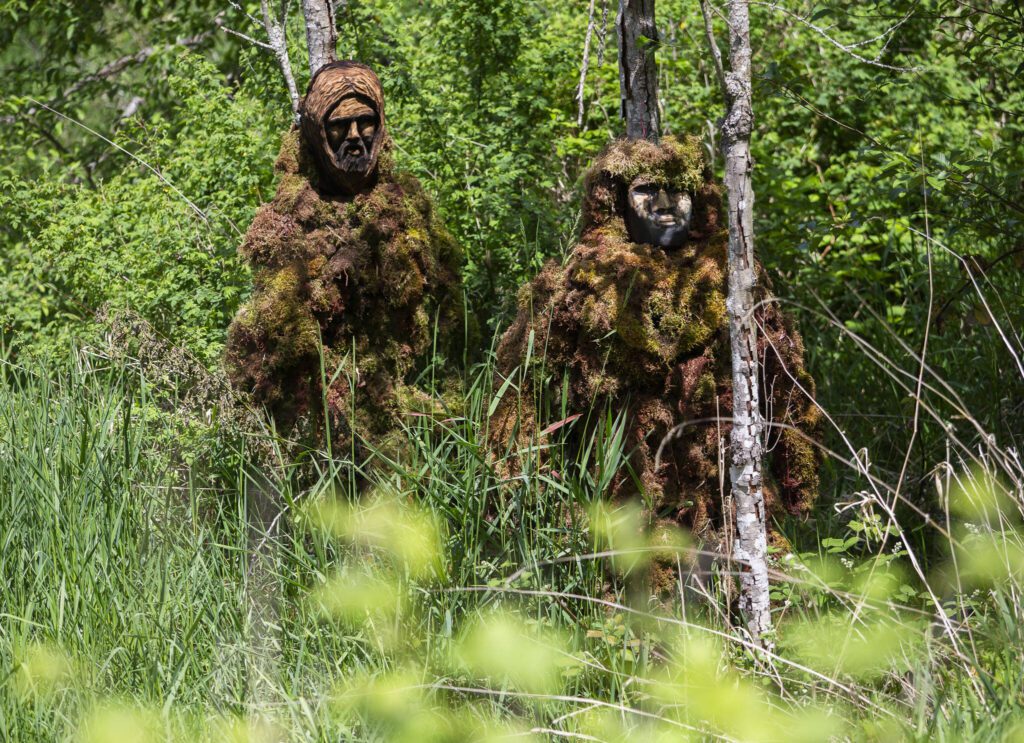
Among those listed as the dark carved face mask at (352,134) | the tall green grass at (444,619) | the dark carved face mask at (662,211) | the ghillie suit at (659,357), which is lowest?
the tall green grass at (444,619)

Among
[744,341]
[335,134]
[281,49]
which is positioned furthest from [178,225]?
[744,341]

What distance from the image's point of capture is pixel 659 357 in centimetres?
329

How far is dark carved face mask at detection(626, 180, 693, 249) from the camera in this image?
342cm

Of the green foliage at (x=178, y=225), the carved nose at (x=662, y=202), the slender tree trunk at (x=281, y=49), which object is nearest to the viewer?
the carved nose at (x=662, y=202)

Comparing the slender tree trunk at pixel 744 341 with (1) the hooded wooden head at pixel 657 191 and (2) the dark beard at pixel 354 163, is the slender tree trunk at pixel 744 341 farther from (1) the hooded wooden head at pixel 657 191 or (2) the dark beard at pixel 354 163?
(2) the dark beard at pixel 354 163

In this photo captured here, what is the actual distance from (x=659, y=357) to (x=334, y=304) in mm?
1124

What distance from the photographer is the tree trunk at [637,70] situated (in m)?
3.75

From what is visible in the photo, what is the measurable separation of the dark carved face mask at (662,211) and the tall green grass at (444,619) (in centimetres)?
63

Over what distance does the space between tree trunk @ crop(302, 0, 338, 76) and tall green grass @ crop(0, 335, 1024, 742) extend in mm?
1505

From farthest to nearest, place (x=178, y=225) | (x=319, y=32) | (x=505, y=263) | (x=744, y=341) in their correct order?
1. (x=178, y=225)
2. (x=505, y=263)
3. (x=319, y=32)
4. (x=744, y=341)

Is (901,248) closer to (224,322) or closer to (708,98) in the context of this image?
(708,98)

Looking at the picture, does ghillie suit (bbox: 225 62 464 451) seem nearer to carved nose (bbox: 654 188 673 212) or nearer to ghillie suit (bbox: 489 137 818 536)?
ghillie suit (bbox: 489 137 818 536)

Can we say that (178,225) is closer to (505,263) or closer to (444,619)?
(505,263)

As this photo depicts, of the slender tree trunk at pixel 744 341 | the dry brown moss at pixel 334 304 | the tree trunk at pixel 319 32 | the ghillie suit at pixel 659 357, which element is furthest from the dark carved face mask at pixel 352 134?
the slender tree trunk at pixel 744 341
